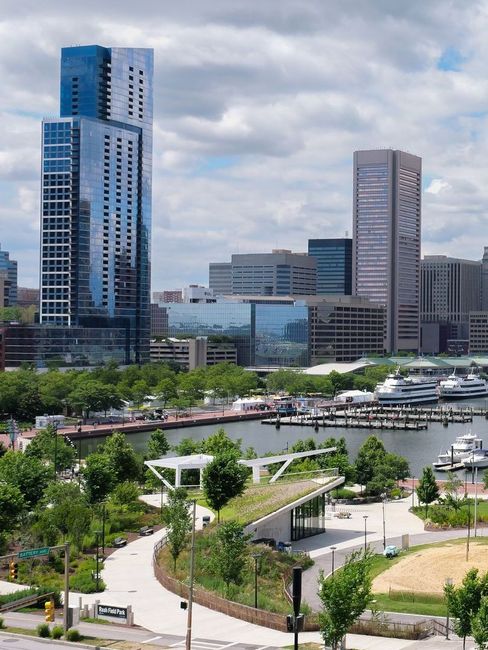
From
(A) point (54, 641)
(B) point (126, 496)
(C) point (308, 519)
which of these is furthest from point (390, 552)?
(A) point (54, 641)

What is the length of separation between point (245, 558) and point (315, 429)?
103 m

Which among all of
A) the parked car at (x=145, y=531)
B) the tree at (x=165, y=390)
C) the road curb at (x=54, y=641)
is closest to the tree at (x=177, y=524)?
the parked car at (x=145, y=531)

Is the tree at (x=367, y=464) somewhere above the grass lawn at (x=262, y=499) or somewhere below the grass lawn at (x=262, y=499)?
below

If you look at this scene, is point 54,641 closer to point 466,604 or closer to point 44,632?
point 44,632

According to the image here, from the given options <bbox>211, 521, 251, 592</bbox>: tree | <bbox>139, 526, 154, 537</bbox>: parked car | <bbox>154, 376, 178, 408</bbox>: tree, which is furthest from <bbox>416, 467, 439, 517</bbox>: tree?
<bbox>154, 376, 178, 408</bbox>: tree

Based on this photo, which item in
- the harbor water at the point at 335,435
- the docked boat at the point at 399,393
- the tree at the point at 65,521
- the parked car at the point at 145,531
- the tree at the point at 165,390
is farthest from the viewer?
the docked boat at the point at 399,393

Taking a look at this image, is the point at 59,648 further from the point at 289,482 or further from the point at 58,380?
the point at 58,380

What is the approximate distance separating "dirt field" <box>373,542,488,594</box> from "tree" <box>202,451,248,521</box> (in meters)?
11.2

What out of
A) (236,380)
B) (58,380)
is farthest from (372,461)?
(236,380)

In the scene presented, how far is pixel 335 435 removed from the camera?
149 meters

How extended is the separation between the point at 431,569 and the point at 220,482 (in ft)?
45.7

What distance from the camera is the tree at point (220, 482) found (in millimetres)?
63031

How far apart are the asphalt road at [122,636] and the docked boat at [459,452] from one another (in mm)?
68966

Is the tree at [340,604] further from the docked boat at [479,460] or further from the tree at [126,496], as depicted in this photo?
the docked boat at [479,460]
